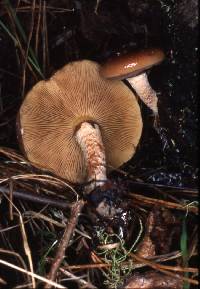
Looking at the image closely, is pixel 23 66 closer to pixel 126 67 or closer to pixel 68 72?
pixel 68 72

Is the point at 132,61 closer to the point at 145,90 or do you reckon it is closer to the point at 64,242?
the point at 145,90

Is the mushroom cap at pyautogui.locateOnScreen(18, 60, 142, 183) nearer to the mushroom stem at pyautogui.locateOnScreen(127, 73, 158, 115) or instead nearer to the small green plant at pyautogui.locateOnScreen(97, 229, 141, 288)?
the mushroom stem at pyautogui.locateOnScreen(127, 73, 158, 115)

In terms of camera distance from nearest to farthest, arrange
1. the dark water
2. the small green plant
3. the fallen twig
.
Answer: the fallen twig
the small green plant
the dark water

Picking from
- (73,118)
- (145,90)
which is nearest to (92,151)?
(73,118)

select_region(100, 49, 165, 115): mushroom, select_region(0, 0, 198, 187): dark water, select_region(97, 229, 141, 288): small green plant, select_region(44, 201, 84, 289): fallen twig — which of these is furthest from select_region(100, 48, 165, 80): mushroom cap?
select_region(97, 229, 141, 288): small green plant

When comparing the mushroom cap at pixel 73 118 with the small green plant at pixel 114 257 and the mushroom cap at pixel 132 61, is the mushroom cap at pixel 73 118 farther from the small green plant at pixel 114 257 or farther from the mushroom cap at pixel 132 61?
the small green plant at pixel 114 257

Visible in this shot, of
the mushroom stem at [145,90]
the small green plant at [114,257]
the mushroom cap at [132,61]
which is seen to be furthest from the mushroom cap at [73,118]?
the small green plant at [114,257]

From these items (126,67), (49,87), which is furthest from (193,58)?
(49,87)

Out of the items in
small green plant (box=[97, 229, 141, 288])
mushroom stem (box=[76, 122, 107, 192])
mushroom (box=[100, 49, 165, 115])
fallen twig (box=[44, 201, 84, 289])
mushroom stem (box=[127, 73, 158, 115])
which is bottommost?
small green plant (box=[97, 229, 141, 288])
